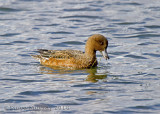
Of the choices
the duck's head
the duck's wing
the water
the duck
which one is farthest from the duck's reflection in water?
the duck's head

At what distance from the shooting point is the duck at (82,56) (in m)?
11.7

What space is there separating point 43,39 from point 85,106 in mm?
6480

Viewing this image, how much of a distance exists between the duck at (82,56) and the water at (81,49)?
271mm

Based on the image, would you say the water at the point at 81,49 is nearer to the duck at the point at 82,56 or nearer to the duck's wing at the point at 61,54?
the duck at the point at 82,56

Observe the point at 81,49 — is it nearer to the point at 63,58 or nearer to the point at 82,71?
the point at 63,58

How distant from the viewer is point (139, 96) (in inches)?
360

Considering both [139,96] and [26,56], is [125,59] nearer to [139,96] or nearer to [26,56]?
[26,56]

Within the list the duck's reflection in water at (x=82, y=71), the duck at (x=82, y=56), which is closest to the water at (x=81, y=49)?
the duck's reflection in water at (x=82, y=71)

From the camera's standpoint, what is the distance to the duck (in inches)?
461

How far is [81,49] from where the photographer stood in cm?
1381

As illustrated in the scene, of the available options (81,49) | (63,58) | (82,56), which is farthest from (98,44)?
(81,49)

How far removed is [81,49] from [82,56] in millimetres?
2010

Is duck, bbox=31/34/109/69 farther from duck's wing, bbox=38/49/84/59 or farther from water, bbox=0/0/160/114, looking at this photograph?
water, bbox=0/0/160/114

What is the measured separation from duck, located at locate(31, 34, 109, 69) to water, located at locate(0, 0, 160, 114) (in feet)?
0.89
